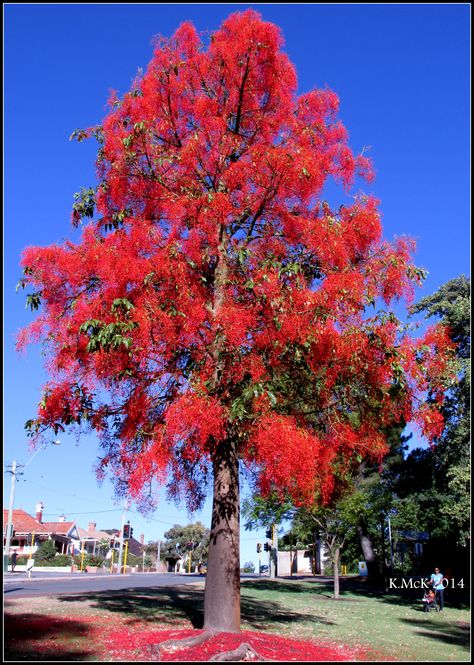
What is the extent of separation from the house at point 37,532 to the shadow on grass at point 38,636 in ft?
167

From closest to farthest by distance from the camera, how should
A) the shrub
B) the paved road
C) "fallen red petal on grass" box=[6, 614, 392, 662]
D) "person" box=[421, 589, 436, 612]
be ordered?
"fallen red petal on grass" box=[6, 614, 392, 662]
"person" box=[421, 589, 436, 612]
the paved road
the shrub

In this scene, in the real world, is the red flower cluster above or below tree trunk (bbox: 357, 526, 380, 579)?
above

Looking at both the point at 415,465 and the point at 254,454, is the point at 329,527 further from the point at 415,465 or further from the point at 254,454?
the point at 254,454


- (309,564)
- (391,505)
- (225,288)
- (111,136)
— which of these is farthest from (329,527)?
(309,564)

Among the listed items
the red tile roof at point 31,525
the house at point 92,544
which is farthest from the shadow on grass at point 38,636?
the house at point 92,544

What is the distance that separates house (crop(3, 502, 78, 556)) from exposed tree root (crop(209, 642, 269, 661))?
54.2m

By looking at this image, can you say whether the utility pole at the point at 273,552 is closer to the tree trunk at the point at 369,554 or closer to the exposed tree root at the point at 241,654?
the tree trunk at the point at 369,554

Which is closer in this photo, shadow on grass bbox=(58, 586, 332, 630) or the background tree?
shadow on grass bbox=(58, 586, 332, 630)

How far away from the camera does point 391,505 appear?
29.7 metres

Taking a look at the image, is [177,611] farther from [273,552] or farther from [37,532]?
[37,532]

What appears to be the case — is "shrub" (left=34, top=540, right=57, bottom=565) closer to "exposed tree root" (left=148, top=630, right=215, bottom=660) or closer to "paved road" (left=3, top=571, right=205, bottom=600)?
"paved road" (left=3, top=571, right=205, bottom=600)

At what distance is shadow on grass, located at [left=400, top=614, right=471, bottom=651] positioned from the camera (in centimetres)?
1397

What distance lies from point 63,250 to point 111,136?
281 cm

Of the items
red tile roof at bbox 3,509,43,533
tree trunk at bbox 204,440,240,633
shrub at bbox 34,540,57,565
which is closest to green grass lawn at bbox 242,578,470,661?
tree trunk at bbox 204,440,240,633
